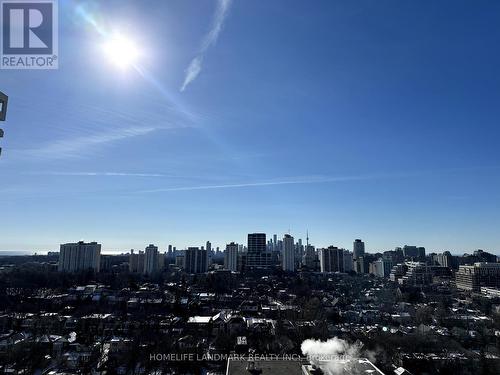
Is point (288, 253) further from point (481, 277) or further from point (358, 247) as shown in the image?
point (481, 277)

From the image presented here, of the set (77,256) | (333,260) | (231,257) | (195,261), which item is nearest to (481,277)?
(333,260)

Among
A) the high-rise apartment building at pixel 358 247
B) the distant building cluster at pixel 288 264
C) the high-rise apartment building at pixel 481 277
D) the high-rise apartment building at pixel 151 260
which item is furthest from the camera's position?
the high-rise apartment building at pixel 358 247

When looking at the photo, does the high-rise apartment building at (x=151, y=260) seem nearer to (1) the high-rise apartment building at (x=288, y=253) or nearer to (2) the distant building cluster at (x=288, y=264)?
(2) the distant building cluster at (x=288, y=264)

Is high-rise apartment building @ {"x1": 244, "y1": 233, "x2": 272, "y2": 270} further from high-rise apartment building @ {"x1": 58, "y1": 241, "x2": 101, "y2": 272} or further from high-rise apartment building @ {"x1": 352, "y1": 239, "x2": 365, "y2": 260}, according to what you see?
high-rise apartment building @ {"x1": 352, "y1": 239, "x2": 365, "y2": 260}

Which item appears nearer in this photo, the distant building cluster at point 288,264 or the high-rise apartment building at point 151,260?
the distant building cluster at point 288,264

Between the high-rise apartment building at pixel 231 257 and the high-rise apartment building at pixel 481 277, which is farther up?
the high-rise apartment building at pixel 231 257

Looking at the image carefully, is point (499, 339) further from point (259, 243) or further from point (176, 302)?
point (259, 243)

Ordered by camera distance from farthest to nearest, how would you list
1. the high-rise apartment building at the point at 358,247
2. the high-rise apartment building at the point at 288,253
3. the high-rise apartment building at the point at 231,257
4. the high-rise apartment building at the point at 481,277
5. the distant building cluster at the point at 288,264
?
the high-rise apartment building at the point at 358,247, the high-rise apartment building at the point at 288,253, the high-rise apartment building at the point at 231,257, the distant building cluster at the point at 288,264, the high-rise apartment building at the point at 481,277

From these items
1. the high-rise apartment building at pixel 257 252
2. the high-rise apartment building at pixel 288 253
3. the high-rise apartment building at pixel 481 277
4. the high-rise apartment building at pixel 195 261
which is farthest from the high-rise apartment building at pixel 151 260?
the high-rise apartment building at pixel 481 277

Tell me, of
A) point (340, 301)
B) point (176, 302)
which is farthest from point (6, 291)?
point (340, 301)
